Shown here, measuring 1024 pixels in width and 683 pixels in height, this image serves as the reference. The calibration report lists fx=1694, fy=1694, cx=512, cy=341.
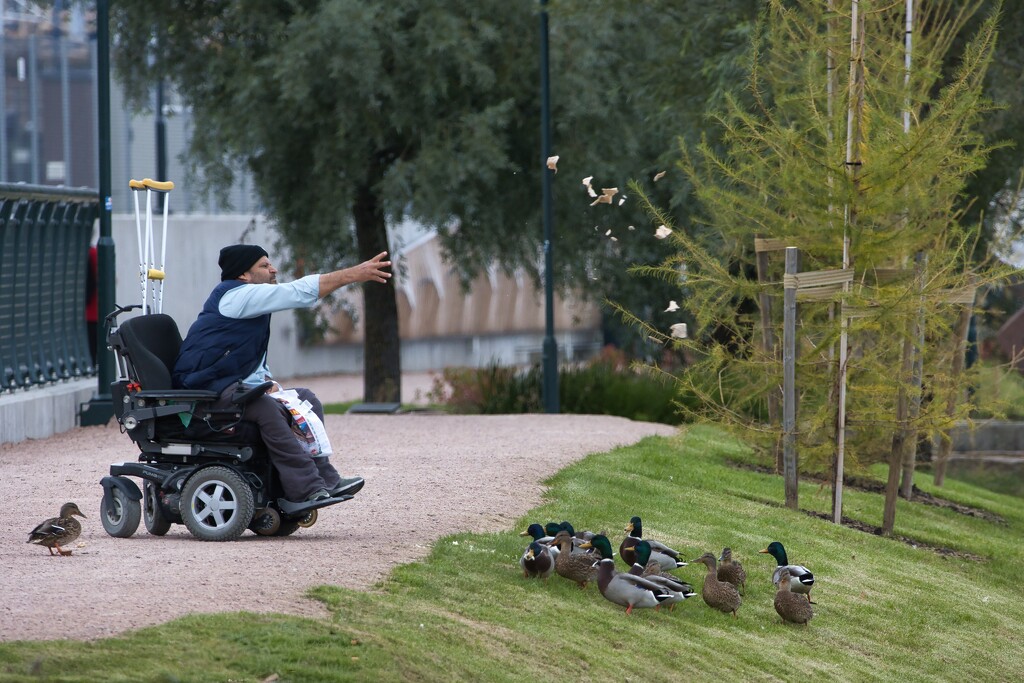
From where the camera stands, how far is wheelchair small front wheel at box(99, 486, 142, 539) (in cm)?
930

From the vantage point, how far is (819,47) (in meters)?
13.1

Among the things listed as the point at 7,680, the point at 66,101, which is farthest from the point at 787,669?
the point at 66,101

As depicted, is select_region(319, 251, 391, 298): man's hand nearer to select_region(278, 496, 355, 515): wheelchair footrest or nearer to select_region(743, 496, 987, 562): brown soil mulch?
select_region(278, 496, 355, 515): wheelchair footrest

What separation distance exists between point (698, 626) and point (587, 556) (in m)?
0.68

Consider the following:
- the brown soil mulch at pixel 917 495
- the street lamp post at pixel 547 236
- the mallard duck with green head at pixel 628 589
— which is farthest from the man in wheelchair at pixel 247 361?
the street lamp post at pixel 547 236

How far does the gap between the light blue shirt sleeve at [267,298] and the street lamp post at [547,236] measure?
10.5 m

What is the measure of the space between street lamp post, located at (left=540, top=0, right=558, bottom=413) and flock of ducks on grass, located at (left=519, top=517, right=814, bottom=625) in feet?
32.7

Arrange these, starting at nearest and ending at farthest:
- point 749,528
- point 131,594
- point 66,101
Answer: point 131,594 < point 749,528 < point 66,101

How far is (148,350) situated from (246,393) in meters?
0.68

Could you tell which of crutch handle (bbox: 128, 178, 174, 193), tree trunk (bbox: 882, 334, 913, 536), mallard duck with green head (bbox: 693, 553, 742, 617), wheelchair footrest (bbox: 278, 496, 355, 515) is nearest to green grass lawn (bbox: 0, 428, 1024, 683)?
mallard duck with green head (bbox: 693, 553, 742, 617)

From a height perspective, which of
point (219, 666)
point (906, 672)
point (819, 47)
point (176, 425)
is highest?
point (819, 47)

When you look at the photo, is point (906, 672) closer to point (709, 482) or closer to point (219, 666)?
point (219, 666)

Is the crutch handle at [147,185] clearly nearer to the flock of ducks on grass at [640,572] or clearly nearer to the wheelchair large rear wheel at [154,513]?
the wheelchair large rear wheel at [154,513]

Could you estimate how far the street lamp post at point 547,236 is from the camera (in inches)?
769
